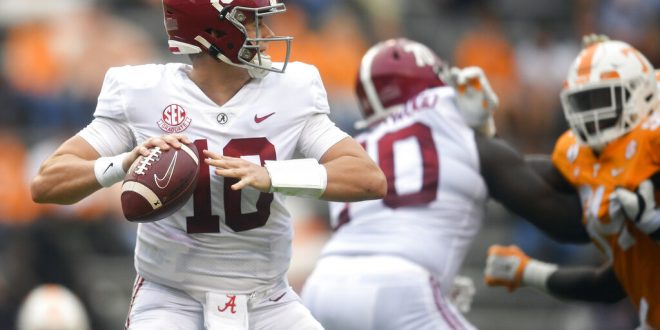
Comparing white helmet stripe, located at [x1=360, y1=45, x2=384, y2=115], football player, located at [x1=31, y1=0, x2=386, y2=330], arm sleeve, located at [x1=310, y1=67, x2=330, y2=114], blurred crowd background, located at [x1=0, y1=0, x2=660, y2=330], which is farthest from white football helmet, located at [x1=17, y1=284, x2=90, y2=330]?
arm sleeve, located at [x1=310, y1=67, x2=330, y2=114]

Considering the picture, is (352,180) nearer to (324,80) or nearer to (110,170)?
(110,170)

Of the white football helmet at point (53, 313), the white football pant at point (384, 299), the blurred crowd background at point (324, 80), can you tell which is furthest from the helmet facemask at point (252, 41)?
the blurred crowd background at point (324, 80)

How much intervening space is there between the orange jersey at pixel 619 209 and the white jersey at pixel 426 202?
1.76ft

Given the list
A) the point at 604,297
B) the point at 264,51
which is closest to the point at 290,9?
the point at 604,297

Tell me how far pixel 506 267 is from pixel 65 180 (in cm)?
269

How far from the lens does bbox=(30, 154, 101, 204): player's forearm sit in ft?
14.5

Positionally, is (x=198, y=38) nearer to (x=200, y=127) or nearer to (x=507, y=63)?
(x=200, y=127)

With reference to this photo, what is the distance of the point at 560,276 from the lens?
20.8 feet

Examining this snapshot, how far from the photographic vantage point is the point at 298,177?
4.37m

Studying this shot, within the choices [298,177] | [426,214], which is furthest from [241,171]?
[426,214]

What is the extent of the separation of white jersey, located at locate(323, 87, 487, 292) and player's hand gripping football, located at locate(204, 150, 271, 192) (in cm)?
180

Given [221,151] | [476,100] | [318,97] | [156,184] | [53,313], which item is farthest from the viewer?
[53,313]

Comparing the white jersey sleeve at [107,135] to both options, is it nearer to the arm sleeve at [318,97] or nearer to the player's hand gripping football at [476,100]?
the arm sleeve at [318,97]

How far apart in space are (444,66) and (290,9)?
589cm
